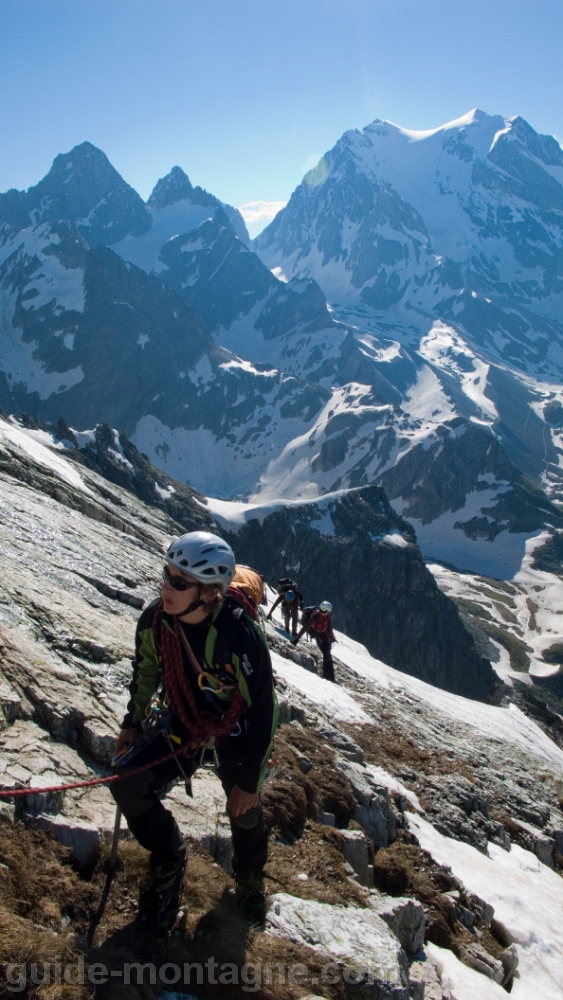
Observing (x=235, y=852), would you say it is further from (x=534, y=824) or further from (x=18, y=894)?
(x=534, y=824)

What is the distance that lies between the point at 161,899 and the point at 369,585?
487 ft

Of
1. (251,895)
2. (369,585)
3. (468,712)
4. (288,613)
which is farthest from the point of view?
(369,585)

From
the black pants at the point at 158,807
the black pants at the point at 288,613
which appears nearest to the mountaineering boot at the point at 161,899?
the black pants at the point at 158,807

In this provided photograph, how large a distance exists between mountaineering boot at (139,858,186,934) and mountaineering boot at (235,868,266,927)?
2.61 feet

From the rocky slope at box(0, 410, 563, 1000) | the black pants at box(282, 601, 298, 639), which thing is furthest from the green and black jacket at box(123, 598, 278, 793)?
the black pants at box(282, 601, 298, 639)

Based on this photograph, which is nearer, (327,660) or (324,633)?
(327,660)

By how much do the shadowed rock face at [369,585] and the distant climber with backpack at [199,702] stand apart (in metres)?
136

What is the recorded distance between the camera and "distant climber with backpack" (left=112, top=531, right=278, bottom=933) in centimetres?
636

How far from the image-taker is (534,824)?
17.8 m

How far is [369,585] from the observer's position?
152 meters

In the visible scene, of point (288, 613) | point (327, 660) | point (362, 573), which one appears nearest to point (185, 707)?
point (327, 660)

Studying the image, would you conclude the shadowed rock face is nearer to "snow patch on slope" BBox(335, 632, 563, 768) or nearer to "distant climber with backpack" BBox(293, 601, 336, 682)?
"snow patch on slope" BBox(335, 632, 563, 768)

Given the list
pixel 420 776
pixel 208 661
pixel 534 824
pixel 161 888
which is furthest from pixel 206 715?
pixel 534 824

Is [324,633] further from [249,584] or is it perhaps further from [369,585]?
[369,585]
